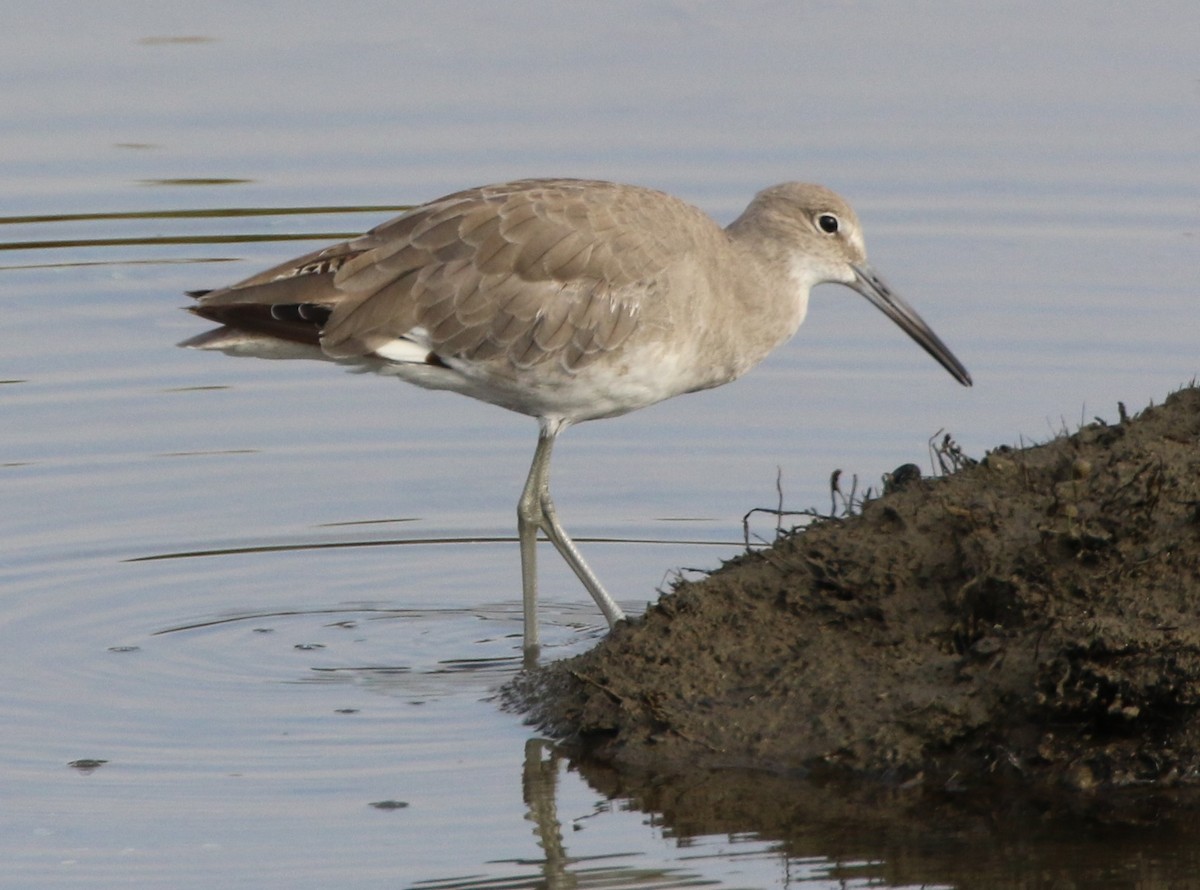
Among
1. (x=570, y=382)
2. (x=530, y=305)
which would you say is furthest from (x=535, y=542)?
(x=530, y=305)

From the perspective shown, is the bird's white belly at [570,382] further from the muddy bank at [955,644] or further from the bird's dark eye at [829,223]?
the muddy bank at [955,644]

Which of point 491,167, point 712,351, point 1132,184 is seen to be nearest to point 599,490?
point 712,351

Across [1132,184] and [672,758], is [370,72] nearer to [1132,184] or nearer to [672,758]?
[1132,184]

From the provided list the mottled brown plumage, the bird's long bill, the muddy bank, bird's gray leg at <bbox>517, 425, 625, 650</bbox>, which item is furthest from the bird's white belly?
the muddy bank

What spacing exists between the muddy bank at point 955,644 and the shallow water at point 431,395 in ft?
1.19

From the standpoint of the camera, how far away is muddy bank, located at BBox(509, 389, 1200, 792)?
22.6 ft

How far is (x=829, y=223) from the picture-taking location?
30.8 feet

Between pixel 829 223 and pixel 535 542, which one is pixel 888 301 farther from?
pixel 535 542

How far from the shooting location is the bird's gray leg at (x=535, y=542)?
8781mm

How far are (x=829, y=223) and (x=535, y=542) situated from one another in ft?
5.79

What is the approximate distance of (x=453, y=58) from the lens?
15047mm

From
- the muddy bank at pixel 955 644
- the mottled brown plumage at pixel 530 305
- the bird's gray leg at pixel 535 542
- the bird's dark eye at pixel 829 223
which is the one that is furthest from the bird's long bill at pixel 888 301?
the muddy bank at pixel 955 644

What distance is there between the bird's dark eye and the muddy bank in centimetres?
186

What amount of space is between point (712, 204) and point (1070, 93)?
275cm
